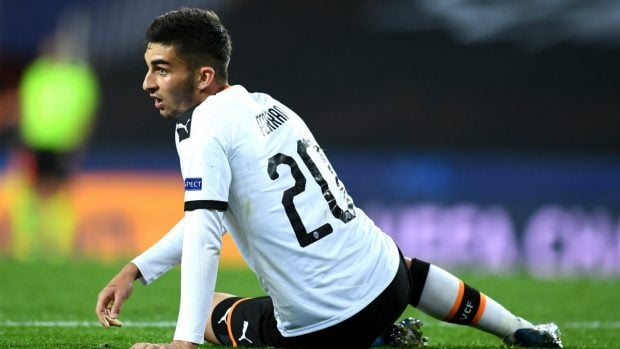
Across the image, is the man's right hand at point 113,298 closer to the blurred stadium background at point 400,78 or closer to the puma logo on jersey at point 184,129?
the puma logo on jersey at point 184,129

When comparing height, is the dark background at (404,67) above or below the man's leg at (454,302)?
above

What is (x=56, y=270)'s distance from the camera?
8.84 m

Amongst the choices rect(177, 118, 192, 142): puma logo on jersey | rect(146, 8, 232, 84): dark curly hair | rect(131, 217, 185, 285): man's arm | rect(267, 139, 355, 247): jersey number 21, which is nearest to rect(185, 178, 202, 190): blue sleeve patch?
rect(177, 118, 192, 142): puma logo on jersey

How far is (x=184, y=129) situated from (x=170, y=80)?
0.17 metres

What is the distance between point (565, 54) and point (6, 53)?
550 cm

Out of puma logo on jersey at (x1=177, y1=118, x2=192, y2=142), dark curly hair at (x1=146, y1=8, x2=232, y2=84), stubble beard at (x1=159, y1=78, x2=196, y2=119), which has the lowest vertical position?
puma logo on jersey at (x1=177, y1=118, x2=192, y2=142)

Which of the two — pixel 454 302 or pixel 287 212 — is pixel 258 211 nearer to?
pixel 287 212

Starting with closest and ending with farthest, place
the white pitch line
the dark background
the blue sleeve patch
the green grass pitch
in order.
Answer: the blue sleeve patch → the green grass pitch → the white pitch line → the dark background

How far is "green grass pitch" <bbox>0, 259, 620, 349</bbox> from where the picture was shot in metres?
4.94

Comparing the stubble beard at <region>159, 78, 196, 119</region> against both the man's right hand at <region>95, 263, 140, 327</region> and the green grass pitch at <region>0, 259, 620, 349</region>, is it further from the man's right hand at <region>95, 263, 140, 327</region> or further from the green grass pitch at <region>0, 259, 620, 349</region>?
the green grass pitch at <region>0, 259, 620, 349</region>

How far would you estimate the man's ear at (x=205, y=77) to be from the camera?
3791 millimetres

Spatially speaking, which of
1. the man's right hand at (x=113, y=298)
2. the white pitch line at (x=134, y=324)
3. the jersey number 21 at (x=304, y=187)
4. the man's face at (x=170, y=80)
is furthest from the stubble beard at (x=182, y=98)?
the white pitch line at (x=134, y=324)

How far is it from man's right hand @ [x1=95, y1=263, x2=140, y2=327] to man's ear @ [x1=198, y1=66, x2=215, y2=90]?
27.8 inches

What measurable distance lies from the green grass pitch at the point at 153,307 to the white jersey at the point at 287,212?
0.93m
